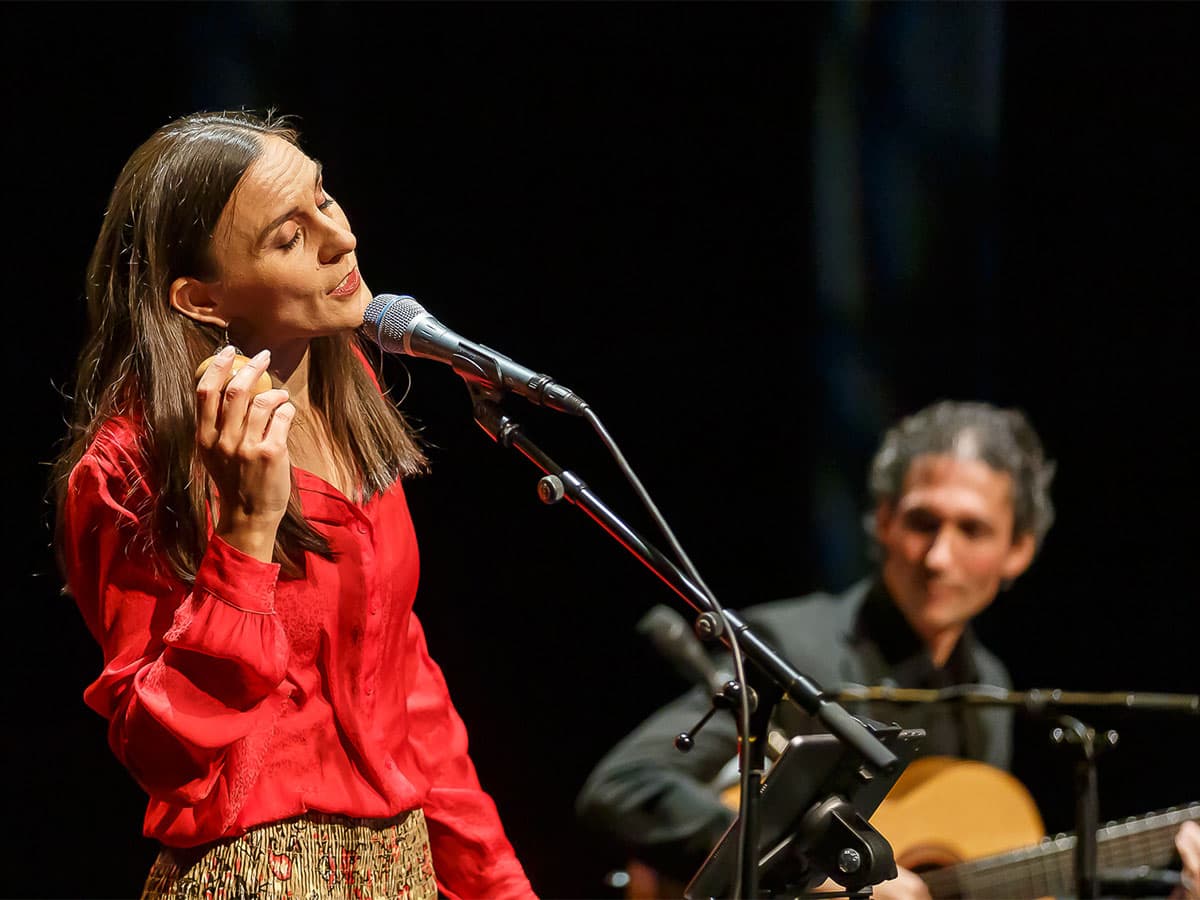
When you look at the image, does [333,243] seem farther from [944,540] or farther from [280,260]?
[944,540]

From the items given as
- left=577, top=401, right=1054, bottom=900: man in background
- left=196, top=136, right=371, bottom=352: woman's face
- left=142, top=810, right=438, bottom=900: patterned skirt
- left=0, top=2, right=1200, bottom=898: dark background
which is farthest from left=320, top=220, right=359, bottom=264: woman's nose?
left=577, top=401, right=1054, bottom=900: man in background

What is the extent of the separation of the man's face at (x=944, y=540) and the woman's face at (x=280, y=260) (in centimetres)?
207

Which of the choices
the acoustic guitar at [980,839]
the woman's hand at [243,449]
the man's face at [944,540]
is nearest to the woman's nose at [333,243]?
the woman's hand at [243,449]

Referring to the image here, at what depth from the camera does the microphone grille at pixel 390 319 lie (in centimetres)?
152

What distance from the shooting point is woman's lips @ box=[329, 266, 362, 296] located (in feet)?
5.01

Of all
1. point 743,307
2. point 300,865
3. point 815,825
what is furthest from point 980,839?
point 300,865

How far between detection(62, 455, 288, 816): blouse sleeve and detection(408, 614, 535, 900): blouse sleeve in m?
0.28

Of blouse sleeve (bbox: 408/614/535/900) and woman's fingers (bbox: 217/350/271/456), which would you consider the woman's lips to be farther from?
blouse sleeve (bbox: 408/614/535/900)

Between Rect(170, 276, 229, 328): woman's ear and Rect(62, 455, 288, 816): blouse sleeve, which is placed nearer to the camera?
Rect(62, 455, 288, 816): blouse sleeve

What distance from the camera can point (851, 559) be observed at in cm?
384

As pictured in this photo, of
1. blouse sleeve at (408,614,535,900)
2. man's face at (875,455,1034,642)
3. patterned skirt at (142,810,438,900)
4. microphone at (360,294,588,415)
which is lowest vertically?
patterned skirt at (142,810,438,900)

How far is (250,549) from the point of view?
1322 mm

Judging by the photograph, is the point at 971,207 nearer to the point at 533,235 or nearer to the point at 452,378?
the point at 533,235

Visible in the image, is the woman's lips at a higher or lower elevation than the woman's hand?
higher
